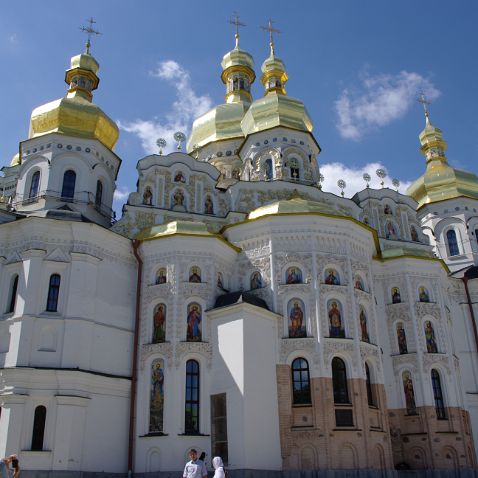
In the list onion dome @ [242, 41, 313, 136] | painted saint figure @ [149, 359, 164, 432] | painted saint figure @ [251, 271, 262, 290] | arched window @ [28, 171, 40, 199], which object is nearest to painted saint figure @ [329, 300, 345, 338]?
painted saint figure @ [251, 271, 262, 290]

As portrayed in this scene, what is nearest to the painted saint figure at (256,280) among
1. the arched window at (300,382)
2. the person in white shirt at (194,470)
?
the arched window at (300,382)

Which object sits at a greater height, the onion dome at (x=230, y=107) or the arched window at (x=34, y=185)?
the onion dome at (x=230, y=107)

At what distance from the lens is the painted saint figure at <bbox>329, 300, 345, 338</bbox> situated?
18.0 meters

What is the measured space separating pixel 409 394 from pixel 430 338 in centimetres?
222

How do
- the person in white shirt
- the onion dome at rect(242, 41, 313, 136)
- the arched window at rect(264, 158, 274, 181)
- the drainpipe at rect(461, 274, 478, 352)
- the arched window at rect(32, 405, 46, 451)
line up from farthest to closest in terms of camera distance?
1. the onion dome at rect(242, 41, 313, 136)
2. the arched window at rect(264, 158, 274, 181)
3. the drainpipe at rect(461, 274, 478, 352)
4. the arched window at rect(32, 405, 46, 451)
5. the person in white shirt

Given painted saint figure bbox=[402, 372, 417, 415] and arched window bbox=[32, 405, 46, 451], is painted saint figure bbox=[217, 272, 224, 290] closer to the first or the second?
arched window bbox=[32, 405, 46, 451]

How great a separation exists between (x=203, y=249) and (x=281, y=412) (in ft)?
18.9

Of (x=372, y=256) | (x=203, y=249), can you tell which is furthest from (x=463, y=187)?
(x=203, y=249)

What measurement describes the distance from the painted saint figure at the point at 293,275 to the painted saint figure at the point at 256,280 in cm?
96

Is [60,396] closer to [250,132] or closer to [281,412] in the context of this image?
[281,412]

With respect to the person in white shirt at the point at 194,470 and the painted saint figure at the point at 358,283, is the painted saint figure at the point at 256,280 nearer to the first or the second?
the painted saint figure at the point at 358,283

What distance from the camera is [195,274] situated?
18.8 m

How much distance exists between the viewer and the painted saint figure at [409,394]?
1953 cm

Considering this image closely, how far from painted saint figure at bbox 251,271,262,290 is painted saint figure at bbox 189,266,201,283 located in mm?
1861
